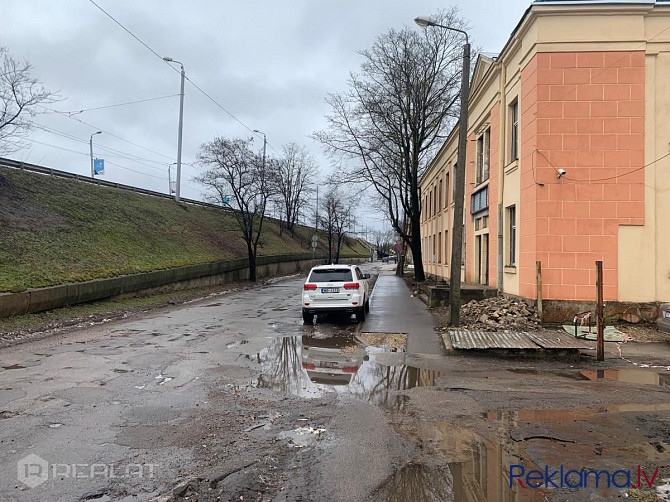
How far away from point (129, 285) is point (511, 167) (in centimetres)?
1450

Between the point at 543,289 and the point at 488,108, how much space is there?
8236 mm

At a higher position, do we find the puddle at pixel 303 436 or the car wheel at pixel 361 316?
the car wheel at pixel 361 316

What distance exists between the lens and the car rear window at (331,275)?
14.2 m

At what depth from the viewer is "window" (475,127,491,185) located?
1853 centimetres

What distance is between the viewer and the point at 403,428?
5395 mm

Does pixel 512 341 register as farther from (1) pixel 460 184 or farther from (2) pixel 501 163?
(2) pixel 501 163

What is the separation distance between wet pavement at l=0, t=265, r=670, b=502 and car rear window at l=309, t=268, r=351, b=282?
380 centimetres

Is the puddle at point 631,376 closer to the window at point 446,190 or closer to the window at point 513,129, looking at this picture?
the window at point 513,129

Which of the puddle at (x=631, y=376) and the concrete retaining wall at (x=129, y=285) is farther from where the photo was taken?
the concrete retaining wall at (x=129, y=285)

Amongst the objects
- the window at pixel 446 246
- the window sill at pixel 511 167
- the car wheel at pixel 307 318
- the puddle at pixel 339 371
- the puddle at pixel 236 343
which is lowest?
the puddle at pixel 339 371

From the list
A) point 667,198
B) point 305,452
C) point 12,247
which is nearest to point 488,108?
point 667,198

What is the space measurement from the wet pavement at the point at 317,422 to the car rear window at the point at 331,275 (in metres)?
3.80

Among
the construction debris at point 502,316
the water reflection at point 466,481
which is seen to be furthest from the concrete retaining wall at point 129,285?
the water reflection at point 466,481

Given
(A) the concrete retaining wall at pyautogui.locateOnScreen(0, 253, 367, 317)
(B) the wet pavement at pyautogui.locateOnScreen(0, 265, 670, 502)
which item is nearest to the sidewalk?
(B) the wet pavement at pyautogui.locateOnScreen(0, 265, 670, 502)
